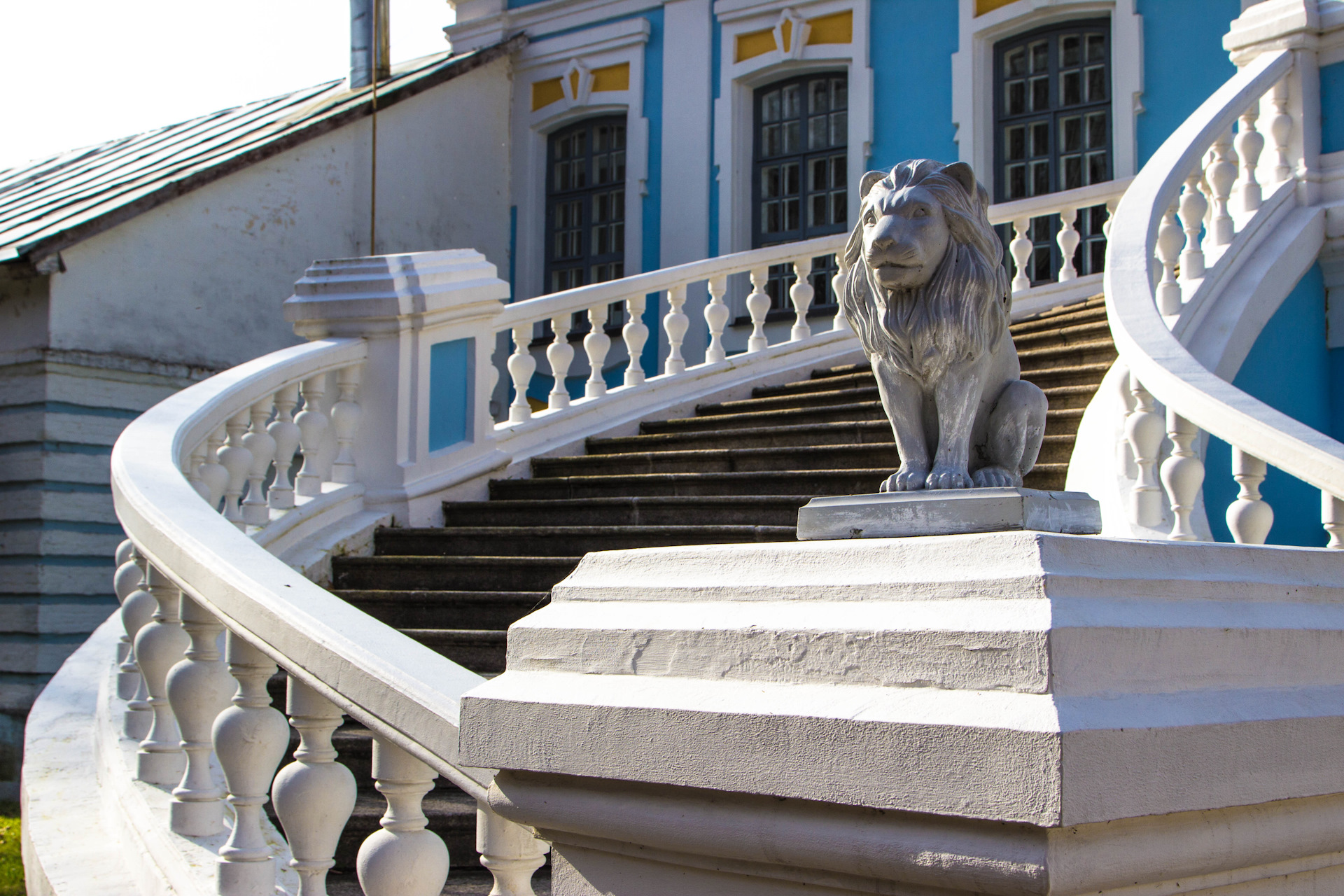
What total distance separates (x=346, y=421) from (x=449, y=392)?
22.9 inches

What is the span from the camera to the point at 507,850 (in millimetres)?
1698

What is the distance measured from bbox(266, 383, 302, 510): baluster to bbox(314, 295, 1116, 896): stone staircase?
355 millimetres

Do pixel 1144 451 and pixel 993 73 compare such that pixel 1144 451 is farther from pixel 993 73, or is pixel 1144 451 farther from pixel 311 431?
pixel 993 73

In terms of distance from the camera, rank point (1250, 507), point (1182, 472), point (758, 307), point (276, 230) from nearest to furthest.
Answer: point (1250, 507)
point (1182, 472)
point (758, 307)
point (276, 230)

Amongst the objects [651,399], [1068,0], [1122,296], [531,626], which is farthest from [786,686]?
[1068,0]

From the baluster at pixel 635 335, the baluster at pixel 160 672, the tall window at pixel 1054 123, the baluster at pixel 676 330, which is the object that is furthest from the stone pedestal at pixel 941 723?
the tall window at pixel 1054 123

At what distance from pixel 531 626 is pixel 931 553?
0.47m

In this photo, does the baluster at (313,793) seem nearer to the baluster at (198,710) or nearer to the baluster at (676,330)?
the baluster at (198,710)

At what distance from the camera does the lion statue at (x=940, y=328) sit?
1.89m

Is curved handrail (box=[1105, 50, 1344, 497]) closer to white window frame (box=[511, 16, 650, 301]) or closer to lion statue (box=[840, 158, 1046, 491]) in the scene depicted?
lion statue (box=[840, 158, 1046, 491])

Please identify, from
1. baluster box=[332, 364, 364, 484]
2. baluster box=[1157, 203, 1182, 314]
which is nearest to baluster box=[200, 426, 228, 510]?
baluster box=[332, 364, 364, 484]

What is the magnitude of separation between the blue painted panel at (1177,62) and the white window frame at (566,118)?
14.0 ft

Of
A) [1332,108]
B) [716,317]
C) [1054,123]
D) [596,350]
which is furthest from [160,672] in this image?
[1054,123]

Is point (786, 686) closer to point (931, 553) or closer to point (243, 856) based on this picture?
point (931, 553)
